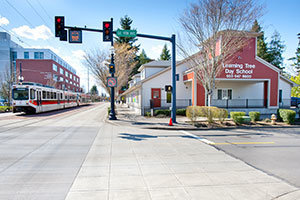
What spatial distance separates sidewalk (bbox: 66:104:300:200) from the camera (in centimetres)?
324

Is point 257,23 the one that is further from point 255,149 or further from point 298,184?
point 298,184

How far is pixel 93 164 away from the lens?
15.6 feet

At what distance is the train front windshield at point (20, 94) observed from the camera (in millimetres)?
17359

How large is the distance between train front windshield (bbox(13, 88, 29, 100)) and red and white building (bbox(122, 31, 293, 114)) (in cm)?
1215

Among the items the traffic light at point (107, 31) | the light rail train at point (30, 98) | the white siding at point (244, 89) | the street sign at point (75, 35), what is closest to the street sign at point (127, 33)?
the traffic light at point (107, 31)

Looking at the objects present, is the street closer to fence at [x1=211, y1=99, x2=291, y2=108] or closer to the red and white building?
the red and white building

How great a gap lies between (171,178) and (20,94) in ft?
65.4

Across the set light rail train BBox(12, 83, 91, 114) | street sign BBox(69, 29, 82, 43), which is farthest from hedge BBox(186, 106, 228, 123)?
light rail train BBox(12, 83, 91, 114)

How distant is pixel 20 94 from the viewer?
687 inches

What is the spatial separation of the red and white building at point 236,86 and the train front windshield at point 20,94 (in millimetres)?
12155

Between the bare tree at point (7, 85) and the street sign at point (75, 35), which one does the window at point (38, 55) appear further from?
the street sign at point (75, 35)

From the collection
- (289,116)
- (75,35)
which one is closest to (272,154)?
(289,116)

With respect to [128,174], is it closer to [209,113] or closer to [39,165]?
[39,165]

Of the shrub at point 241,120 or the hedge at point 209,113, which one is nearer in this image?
the hedge at point 209,113
